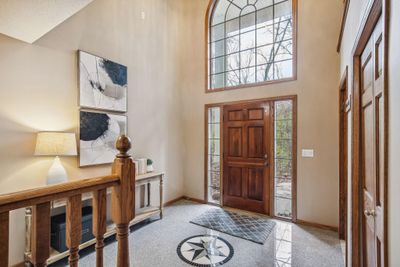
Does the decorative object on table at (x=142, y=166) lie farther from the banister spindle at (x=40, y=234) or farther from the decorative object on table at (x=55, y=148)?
the banister spindle at (x=40, y=234)

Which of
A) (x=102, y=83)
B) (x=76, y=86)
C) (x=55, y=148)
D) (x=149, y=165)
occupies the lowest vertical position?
Result: (x=149, y=165)

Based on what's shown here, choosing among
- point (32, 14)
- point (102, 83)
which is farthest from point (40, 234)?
point (102, 83)

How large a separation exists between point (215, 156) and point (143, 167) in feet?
4.74

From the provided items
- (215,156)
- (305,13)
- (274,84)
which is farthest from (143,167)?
(305,13)

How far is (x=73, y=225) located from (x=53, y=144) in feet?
5.49

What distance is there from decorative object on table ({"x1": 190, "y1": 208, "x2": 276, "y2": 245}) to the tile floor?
0.09 meters

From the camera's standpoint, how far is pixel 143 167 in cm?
350

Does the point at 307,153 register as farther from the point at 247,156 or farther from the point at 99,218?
the point at 99,218

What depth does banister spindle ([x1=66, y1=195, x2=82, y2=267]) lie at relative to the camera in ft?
3.09

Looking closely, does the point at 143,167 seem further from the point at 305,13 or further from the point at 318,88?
the point at 305,13

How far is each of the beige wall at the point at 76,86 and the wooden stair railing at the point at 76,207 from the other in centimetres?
186

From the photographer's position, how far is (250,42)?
393 centimetres

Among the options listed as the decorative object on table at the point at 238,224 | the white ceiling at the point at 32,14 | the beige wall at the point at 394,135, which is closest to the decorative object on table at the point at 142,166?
the decorative object on table at the point at 238,224

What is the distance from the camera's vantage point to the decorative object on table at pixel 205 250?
2.38 metres
